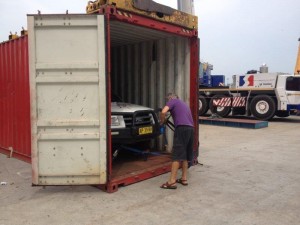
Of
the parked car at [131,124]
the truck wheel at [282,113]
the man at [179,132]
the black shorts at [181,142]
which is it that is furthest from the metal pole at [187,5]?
the truck wheel at [282,113]

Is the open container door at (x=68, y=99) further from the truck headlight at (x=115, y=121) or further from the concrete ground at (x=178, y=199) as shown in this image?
the truck headlight at (x=115, y=121)

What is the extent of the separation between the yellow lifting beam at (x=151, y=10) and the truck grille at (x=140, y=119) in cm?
192

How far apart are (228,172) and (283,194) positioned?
4.48 ft

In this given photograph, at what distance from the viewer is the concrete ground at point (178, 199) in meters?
3.83

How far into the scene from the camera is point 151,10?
5.14 metres

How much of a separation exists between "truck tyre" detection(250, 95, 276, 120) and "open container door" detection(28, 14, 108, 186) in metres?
12.0

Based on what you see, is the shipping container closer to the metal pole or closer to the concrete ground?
the concrete ground

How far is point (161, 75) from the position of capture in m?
6.97

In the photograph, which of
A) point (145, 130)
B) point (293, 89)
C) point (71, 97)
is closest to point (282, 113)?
point (293, 89)

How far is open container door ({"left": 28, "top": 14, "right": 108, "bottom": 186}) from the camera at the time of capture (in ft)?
14.5

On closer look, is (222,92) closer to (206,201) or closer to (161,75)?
(161,75)

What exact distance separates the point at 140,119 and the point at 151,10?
2.14 m

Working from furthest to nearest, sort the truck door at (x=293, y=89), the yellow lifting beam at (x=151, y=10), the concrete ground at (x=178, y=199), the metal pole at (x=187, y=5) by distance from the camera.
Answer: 1. the truck door at (x=293, y=89)
2. the metal pole at (x=187, y=5)
3. the yellow lifting beam at (x=151, y=10)
4. the concrete ground at (x=178, y=199)

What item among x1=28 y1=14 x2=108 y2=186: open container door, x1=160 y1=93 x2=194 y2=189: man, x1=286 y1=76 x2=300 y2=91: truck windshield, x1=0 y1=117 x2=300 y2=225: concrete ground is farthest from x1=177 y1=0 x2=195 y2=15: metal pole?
x1=286 y1=76 x2=300 y2=91: truck windshield
